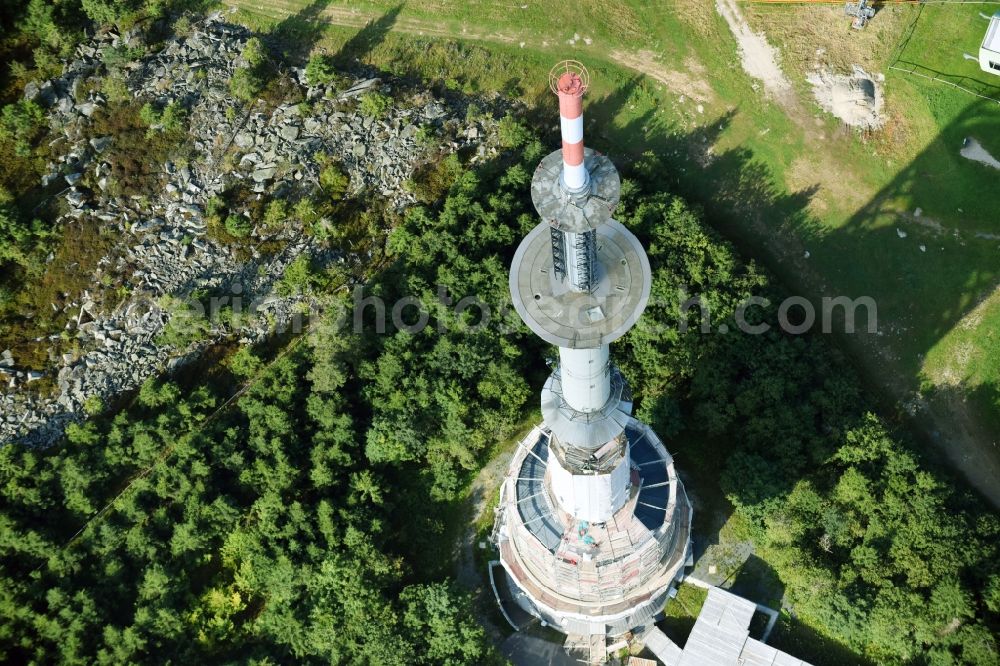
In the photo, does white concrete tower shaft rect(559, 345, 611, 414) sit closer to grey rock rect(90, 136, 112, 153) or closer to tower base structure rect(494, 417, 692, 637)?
tower base structure rect(494, 417, 692, 637)

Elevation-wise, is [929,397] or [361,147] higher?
[361,147]

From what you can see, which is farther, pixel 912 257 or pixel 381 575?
pixel 912 257

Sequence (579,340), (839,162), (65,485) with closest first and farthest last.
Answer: (579,340)
(65,485)
(839,162)

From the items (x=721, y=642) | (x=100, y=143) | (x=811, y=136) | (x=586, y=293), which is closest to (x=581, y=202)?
(x=586, y=293)

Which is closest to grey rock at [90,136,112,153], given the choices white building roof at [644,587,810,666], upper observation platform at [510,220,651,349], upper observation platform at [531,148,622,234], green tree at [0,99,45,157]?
green tree at [0,99,45,157]

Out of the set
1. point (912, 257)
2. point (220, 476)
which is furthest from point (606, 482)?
point (912, 257)

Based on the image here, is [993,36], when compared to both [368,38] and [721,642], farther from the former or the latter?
[721,642]

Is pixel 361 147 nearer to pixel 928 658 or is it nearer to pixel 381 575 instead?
pixel 381 575
